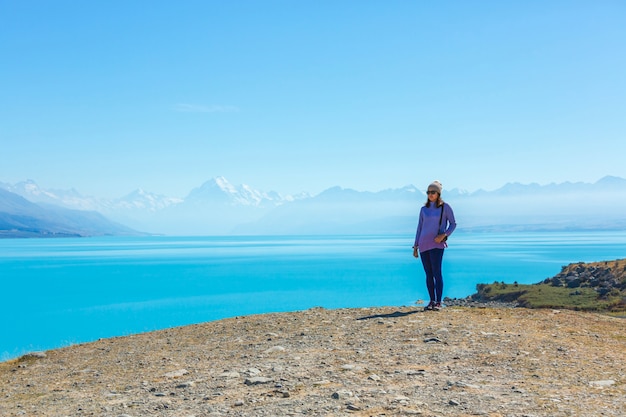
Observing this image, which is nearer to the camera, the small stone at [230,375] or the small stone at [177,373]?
the small stone at [230,375]

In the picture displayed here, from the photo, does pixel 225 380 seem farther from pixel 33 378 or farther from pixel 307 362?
pixel 33 378

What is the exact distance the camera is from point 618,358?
35.4 ft

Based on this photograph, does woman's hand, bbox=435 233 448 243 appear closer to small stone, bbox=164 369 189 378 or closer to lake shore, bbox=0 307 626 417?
lake shore, bbox=0 307 626 417

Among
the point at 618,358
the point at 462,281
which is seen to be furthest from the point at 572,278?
the point at 618,358

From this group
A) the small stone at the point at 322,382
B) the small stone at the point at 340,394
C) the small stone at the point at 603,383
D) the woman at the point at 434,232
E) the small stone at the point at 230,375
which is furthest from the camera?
the woman at the point at 434,232

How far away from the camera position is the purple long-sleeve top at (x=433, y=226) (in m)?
16.1

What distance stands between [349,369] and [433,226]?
22.4 feet

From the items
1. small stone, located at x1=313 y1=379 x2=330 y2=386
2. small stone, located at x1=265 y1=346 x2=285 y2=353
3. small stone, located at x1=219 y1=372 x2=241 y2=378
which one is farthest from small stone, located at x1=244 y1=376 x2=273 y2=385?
small stone, located at x1=265 y1=346 x2=285 y2=353

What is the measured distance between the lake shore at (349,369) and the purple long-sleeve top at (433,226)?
1.92 m

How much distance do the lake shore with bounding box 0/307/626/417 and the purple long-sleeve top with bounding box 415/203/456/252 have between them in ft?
6.31

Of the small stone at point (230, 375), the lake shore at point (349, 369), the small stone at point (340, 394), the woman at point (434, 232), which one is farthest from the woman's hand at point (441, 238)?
the small stone at point (340, 394)

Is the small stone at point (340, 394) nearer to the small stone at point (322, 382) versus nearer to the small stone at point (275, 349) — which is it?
the small stone at point (322, 382)

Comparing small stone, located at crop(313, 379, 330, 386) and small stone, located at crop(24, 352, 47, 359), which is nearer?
small stone, located at crop(313, 379, 330, 386)

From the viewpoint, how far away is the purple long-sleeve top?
52.9 feet
